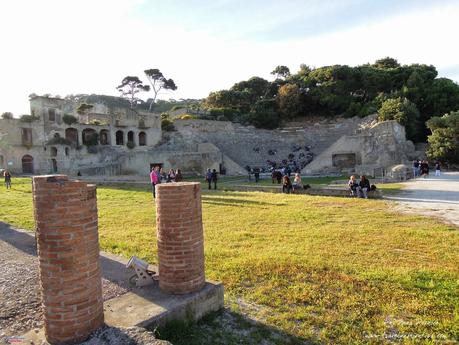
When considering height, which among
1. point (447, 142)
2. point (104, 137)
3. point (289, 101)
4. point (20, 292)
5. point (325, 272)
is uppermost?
point (289, 101)

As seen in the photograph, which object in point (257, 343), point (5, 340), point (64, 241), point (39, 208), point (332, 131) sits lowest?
point (257, 343)

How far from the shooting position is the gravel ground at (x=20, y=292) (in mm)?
3924

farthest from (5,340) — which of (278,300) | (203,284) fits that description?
(278,300)

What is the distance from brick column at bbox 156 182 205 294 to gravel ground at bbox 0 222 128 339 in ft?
2.49

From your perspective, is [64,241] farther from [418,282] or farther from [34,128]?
[34,128]

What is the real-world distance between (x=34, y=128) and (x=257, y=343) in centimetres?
3887

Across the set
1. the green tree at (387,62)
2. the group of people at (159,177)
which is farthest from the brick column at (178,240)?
the green tree at (387,62)

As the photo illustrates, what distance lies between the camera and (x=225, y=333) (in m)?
3.86

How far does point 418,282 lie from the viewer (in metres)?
5.01

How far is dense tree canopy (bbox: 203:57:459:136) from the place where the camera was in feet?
136

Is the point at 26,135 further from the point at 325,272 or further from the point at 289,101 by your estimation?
the point at 325,272

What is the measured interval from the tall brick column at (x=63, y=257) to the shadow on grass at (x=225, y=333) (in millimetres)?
816

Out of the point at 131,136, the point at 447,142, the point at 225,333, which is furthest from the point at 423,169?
the point at 131,136

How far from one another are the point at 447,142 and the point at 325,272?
1085 inches
